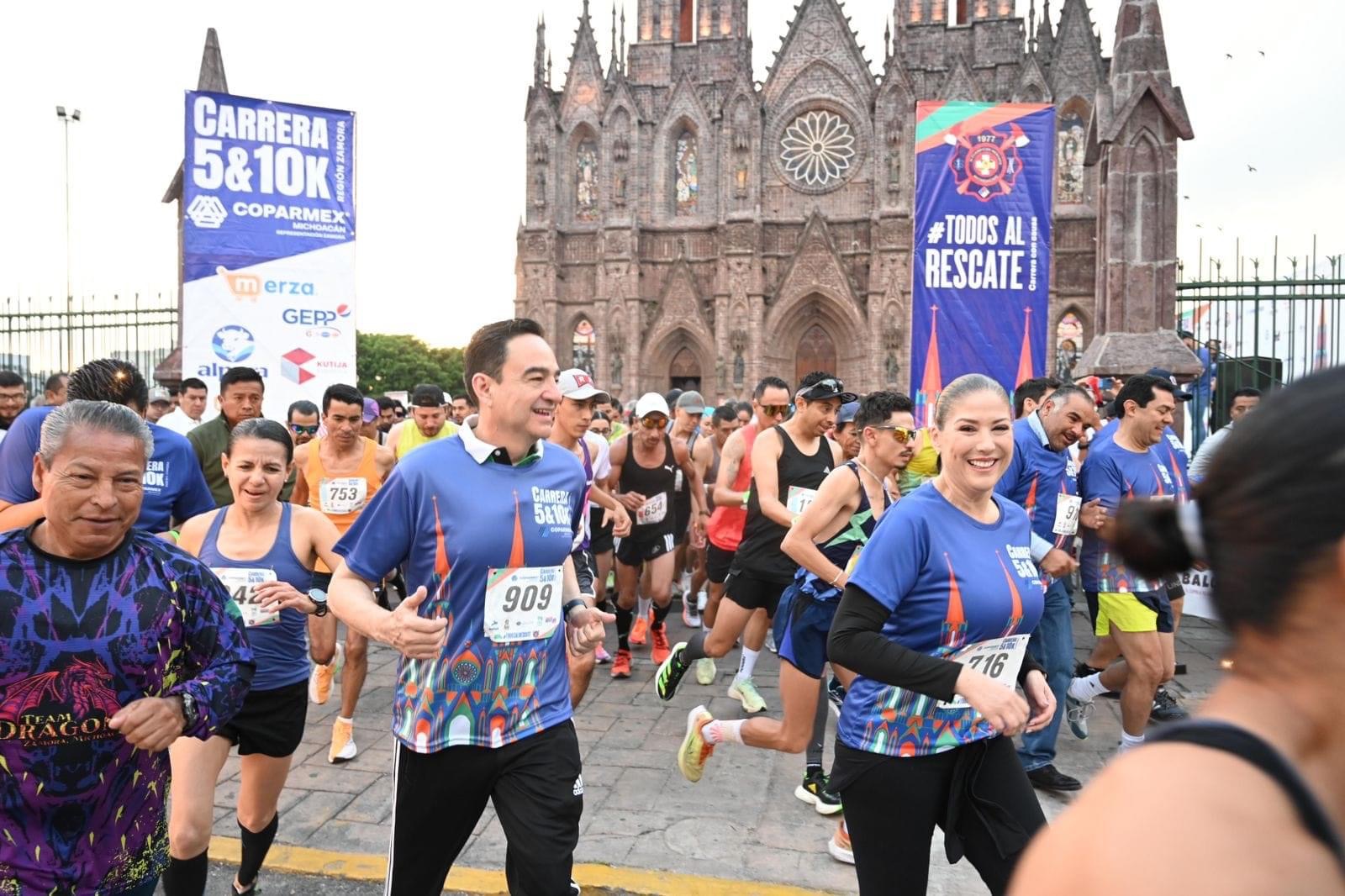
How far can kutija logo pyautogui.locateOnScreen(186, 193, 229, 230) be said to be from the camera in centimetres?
898

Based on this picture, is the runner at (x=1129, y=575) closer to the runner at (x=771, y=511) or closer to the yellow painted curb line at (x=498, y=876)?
the runner at (x=771, y=511)

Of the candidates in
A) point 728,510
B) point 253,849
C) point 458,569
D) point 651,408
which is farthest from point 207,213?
point 458,569

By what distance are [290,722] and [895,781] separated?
2.29 meters

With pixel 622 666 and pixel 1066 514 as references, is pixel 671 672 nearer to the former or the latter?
pixel 622 666

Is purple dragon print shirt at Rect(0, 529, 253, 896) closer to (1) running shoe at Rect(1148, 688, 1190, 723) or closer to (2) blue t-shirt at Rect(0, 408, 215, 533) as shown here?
(2) blue t-shirt at Rect(0, 408, 215, 533)

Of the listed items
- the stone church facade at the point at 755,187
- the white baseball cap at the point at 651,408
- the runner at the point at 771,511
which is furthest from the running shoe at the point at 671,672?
the stone church facade at the point at 755,187

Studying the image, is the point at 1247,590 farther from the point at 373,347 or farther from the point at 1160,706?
the point at 373,347

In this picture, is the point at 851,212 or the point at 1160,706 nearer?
the point at 1160,706

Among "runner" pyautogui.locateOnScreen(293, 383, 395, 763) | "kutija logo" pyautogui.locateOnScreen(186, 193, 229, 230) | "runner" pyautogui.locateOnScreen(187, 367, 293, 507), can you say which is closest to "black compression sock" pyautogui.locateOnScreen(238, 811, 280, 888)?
"runner" pyautogui.locateOnScreen(293, 383, 395, 763)

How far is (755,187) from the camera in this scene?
37.1m

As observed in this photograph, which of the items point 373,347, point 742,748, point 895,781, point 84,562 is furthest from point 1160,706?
point 373,347

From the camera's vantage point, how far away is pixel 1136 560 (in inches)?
44.6

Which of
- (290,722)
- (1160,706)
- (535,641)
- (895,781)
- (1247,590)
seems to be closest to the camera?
(1247,590)

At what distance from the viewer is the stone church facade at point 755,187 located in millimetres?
35594
